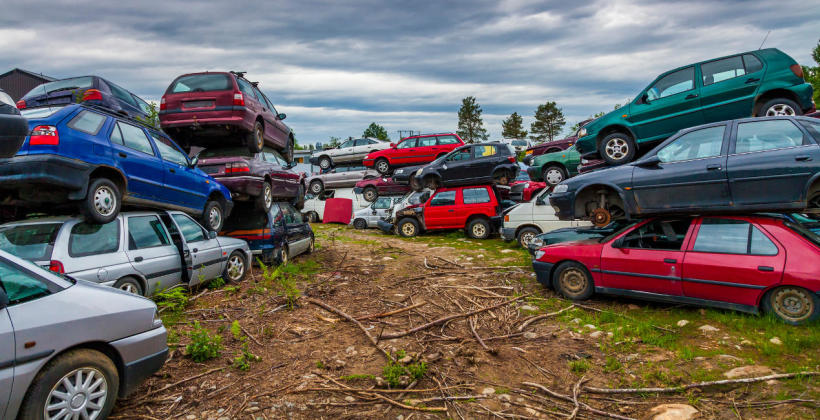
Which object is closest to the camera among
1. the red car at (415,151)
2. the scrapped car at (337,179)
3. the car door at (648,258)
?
the car door at (648,258)

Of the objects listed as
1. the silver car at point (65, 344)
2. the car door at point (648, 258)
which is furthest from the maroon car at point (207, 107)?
the car door at point (648, 258)

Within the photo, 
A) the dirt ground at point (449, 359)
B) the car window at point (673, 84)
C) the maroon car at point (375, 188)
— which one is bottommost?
the dirt ground at point (449, 359)

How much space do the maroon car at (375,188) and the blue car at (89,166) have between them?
443 inches

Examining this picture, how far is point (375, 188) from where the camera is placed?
1825 cm

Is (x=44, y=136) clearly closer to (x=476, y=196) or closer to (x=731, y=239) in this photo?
(x=731, y=239)

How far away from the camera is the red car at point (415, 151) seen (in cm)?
1720

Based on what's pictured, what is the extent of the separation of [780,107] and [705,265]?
11.0ft

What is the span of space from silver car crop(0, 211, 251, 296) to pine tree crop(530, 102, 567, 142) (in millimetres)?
55821

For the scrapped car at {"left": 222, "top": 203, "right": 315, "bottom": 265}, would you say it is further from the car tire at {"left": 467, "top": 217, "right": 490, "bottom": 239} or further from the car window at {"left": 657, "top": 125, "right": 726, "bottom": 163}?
the car window at {"left": 657, "top": 125, "right": 726, "bottom": 163}

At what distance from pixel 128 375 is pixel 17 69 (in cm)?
3433

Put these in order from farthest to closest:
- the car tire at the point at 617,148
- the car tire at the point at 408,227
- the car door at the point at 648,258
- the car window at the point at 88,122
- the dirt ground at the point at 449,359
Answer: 1. the car tire at the point at 408,227
2. the car tire at the point at 617,148
3. the car door at the point at 648,258
4. the car window at the point at 88,122
5. the dirt ground at the point at 449,359

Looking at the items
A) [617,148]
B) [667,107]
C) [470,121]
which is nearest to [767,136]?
[667,107]

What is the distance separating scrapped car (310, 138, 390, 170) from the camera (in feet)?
68.2

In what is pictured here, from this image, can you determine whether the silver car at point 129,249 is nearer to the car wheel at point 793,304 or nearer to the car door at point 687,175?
the car door at point 687,175
